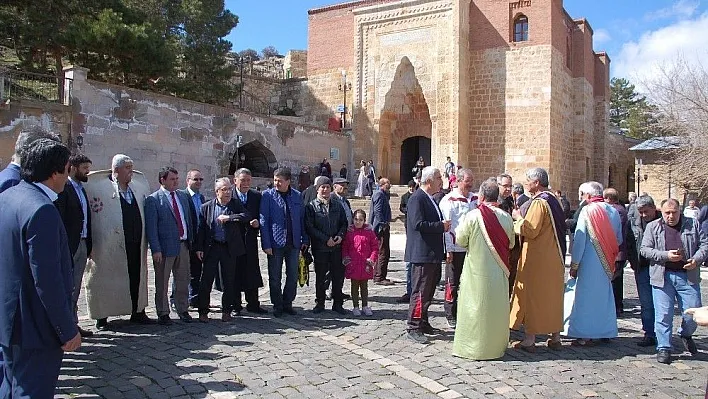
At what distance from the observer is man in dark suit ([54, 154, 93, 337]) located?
17.9 ft

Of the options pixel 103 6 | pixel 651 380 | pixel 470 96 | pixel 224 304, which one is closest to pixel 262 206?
pixel 224 304

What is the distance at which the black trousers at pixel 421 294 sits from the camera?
240 inches

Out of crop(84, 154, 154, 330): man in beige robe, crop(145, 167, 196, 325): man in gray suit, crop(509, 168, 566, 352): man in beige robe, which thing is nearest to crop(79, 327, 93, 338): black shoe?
crop(84, 154, 154, 330): man in beige robe

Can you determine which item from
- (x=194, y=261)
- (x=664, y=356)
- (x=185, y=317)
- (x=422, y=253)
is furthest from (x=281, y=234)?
(x=664, y=356)

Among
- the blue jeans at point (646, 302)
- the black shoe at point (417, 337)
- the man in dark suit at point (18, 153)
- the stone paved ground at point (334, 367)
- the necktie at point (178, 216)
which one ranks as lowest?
the stone paved ground at point (334, 367)

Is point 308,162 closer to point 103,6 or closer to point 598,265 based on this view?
point 103,6

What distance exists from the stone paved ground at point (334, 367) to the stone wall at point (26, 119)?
7.88 metres

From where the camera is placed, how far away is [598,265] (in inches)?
240

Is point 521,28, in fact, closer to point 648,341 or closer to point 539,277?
point 648,341

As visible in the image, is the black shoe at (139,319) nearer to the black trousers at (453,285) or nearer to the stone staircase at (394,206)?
the black trousers at (453,285)

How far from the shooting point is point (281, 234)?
23.0ft

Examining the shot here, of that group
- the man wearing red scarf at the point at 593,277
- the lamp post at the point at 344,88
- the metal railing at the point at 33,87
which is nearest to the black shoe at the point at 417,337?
the man wearing red scarf at the point at 593,277

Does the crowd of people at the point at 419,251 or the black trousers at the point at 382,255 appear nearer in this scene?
the crowd of people at the point at 419,251

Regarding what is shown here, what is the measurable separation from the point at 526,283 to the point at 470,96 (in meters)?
20.6
